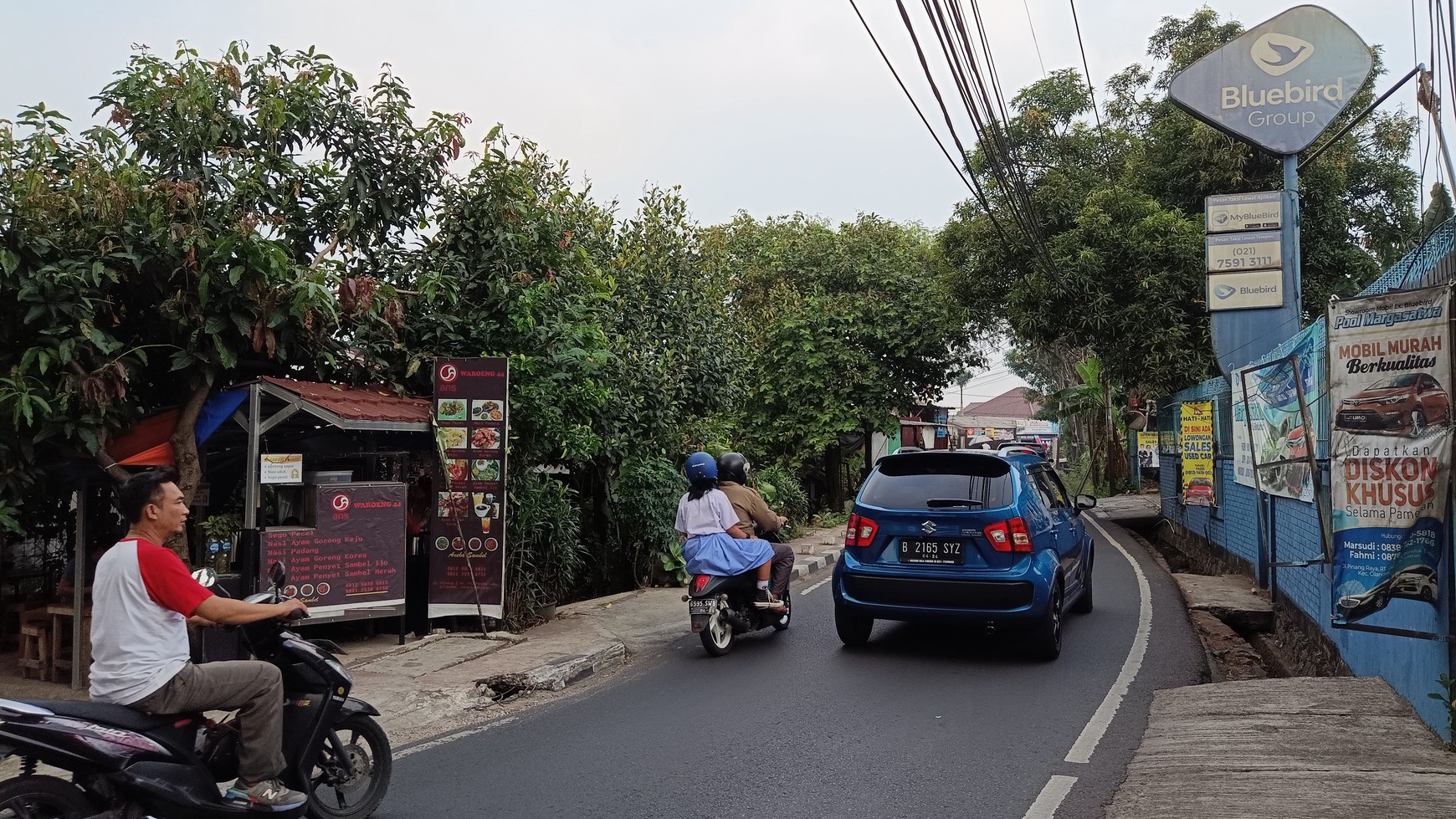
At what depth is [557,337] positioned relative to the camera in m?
10.8

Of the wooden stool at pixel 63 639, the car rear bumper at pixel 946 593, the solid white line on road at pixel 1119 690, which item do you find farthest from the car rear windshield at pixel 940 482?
the wooden stool at pixel 63 639

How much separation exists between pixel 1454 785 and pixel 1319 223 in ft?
67.6

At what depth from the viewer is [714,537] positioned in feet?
28.8

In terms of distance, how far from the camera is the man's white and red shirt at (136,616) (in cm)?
397

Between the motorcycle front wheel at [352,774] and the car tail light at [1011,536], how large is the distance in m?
4.77

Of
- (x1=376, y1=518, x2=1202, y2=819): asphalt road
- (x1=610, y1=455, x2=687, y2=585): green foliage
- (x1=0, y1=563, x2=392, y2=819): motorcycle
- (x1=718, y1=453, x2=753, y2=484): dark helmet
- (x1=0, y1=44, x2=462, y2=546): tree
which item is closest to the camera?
(x1=0, y1=563, x2=392, y2=819): motorcycle

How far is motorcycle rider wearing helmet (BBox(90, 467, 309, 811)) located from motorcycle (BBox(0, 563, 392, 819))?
87 mm

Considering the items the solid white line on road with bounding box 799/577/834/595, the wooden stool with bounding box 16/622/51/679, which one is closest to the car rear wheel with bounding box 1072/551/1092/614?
the solid white line on road with bounding box 799/577/834/595

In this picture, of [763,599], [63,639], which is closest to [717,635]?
[763,599]

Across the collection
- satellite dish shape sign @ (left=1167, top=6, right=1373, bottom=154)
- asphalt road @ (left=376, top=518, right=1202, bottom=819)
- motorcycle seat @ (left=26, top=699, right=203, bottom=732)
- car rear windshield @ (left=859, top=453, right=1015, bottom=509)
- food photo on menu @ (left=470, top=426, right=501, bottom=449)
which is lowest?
asphalt road @ (left=376, top=518, right=1202, bottom=819)

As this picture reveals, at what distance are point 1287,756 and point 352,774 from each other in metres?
4.54

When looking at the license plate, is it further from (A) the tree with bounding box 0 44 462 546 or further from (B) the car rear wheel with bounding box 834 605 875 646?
(A) the tree with bounding box 0 44 462 546

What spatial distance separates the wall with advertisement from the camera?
5.39 meters

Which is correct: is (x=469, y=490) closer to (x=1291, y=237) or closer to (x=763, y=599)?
(x=763, y=599)
